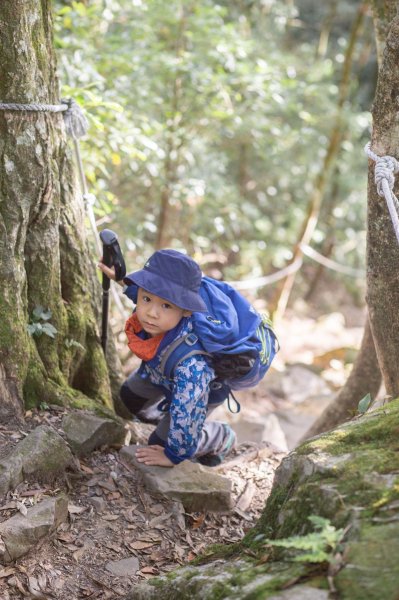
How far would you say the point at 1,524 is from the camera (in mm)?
2355

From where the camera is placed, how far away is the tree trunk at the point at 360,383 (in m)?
4.14

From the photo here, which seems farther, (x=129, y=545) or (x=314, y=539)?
(x=129, y=545)

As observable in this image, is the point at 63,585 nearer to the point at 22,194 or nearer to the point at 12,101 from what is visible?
the point at 22,194

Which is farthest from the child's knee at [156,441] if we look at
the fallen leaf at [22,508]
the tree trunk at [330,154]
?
the tree trunk at [330,154]

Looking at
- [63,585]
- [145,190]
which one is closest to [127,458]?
[63,585]

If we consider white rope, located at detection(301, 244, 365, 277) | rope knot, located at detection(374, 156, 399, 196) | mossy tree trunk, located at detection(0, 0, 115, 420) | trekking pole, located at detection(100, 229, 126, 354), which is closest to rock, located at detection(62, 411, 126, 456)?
mossy tree trunk, located at detection(0, 0, 115, 420)

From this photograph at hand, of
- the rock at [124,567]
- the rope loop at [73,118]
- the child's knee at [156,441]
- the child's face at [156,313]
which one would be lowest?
the rock at [124,567]

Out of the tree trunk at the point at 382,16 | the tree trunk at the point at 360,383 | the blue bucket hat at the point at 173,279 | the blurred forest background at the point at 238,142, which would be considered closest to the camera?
the blue bucket hat at the point at 173,279

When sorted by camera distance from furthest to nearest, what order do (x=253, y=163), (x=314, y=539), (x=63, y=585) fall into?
(x=253, y=163) < (x=63, y=585) < (x=314, y=539)

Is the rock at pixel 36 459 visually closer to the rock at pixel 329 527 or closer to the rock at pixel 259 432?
the rock at pixel 329 527

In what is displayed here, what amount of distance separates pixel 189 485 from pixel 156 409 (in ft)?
2.24

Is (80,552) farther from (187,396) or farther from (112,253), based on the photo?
(112,253)

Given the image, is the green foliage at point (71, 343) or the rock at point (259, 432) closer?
the green foliage at point (71, 343)

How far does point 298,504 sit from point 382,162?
1485 millimetres
